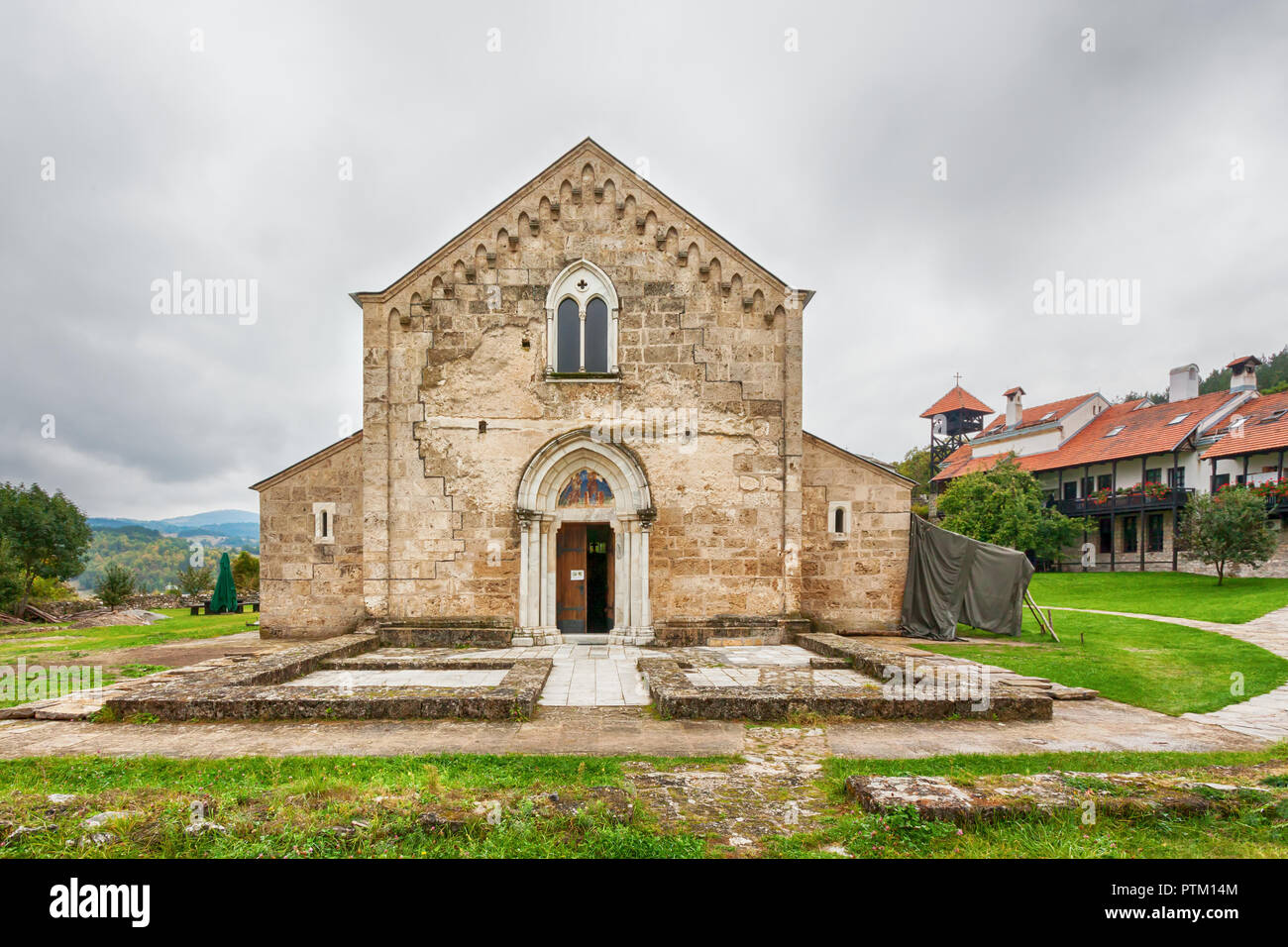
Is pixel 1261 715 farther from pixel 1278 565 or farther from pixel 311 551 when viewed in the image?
pixel 1278 565

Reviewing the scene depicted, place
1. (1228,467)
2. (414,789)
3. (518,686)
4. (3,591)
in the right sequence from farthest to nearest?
(1228,467)
(3,591)
(518,686)
(414,789)

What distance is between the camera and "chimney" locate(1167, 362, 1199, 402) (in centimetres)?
4631

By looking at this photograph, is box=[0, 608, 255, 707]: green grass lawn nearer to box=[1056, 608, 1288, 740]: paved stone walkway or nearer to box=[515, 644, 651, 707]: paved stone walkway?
box=[515, 644, 651, 707]: paved stone walkway

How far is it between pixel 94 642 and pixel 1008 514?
3955cm

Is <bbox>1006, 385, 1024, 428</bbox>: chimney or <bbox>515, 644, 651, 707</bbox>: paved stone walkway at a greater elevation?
<bbox>1006, 385, 1024, 428</bbox>: chimney

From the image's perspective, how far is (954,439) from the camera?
63.5 meters

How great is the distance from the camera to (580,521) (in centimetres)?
1471

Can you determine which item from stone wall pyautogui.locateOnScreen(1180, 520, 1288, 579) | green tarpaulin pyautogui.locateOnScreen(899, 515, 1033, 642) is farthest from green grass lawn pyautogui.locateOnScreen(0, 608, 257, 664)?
stone wall pyautogui.locateOnScreen(1180, 520, 1288, 579)

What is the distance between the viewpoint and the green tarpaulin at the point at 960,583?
50.9 feet

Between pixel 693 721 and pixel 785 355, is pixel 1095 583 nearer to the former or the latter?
pixel 785 355

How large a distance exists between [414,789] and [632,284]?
12034 millimetres

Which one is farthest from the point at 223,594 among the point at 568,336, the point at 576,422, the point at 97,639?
the point at 568,336

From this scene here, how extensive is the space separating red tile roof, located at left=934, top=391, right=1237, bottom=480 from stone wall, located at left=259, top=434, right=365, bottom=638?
43954 millimetres
